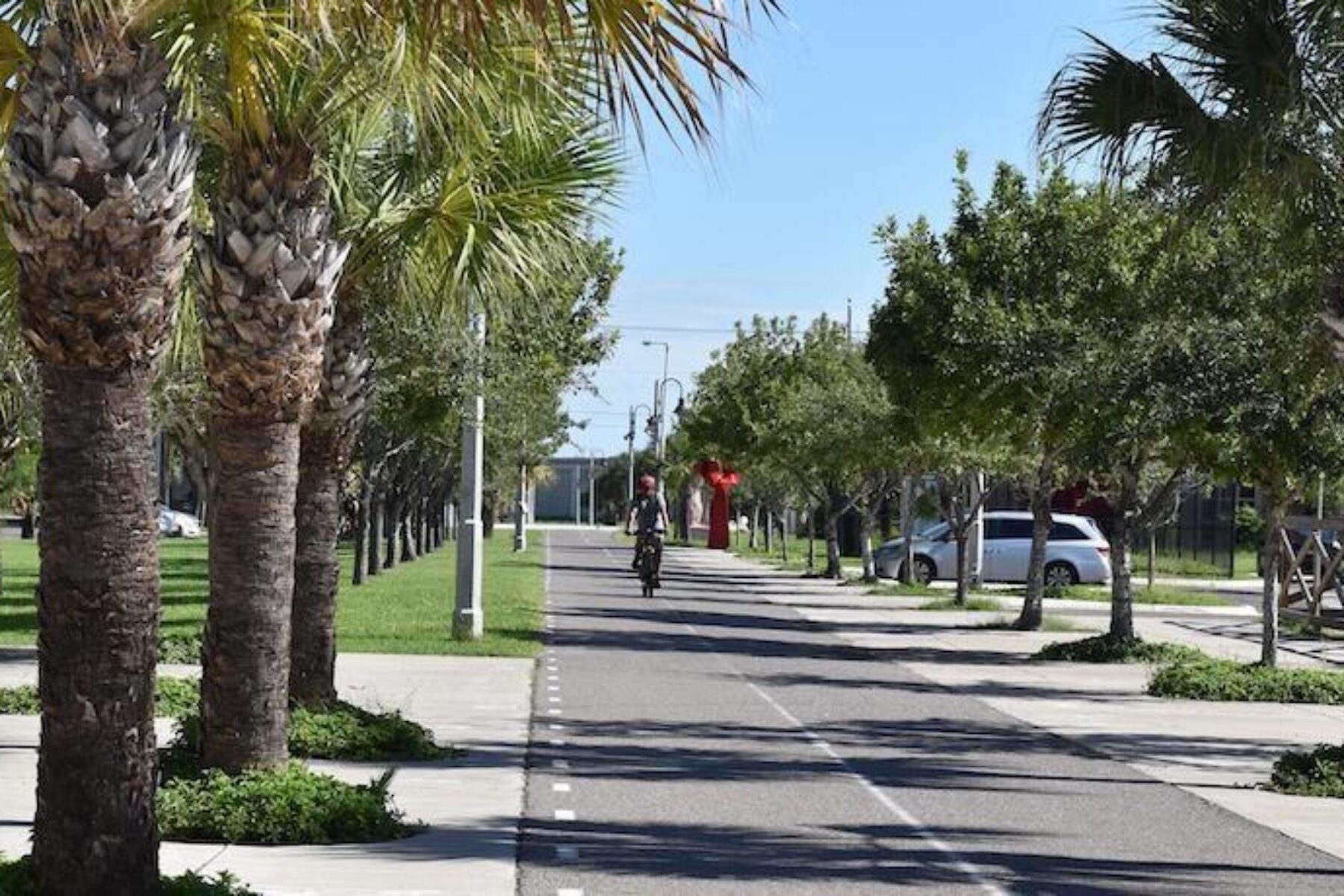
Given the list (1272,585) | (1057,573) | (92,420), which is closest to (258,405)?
(92,420)

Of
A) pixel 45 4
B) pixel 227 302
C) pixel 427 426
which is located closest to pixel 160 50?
pixel 45 4

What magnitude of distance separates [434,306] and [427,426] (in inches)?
734

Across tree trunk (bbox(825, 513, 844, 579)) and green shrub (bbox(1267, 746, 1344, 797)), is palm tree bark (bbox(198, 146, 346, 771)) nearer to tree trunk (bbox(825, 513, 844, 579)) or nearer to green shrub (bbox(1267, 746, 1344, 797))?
green shrub (bbox(1267, 746, 1344, 797))

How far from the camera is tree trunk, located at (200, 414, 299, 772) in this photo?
11609 millimetres

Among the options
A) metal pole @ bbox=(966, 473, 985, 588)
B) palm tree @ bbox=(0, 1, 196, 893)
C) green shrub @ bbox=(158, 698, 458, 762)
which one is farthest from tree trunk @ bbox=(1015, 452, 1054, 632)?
palm tree @ bbox=(0, 1, 196, 893)

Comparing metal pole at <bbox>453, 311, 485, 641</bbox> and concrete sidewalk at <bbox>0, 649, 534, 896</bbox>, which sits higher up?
metal pole at <bbox>453, 311, 485, 641</bbox>

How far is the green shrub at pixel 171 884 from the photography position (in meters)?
7.58

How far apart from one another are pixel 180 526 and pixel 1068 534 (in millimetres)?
43441

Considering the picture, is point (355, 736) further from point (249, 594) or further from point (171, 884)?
point (171, 884)

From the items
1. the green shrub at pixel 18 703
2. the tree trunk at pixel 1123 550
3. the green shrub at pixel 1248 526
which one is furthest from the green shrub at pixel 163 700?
the green shrub at pixel 1248 526

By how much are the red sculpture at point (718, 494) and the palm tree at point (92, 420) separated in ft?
207

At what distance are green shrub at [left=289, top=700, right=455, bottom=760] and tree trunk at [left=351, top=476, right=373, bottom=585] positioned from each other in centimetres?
2625

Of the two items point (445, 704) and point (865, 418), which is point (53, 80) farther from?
point (865, 418)

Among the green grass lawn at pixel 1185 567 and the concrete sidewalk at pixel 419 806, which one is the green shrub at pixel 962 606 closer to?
the green grass lawn at pixel 1185 567
